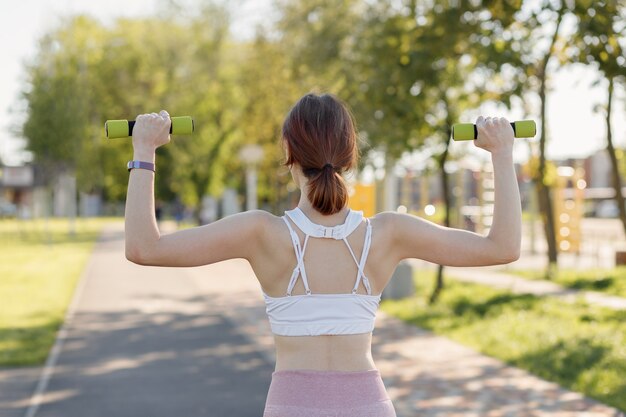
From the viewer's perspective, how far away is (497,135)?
2514 millimetres

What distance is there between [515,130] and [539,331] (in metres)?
9.13

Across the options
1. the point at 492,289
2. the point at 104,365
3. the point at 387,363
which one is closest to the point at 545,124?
the point at 492,289

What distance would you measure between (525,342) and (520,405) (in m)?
3.34

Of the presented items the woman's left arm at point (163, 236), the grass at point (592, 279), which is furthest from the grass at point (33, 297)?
the grass at point (592, 279)

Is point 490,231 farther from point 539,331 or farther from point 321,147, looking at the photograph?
point 539,331

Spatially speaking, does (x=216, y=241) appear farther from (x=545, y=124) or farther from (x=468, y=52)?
(x=545, y=124)

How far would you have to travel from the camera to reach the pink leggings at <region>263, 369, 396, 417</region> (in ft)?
7.98

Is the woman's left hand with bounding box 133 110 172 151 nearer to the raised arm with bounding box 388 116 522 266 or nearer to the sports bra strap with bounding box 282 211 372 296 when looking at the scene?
the sports bra strap with bounding box 282 211 372 296

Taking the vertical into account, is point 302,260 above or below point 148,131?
below

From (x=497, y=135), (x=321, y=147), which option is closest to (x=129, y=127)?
(x=321, y=147)

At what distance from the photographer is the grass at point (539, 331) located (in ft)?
28.2

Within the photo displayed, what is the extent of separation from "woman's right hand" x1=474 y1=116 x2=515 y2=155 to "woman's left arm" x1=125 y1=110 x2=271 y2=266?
566mm

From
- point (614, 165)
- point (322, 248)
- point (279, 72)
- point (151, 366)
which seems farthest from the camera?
point (279, 72)

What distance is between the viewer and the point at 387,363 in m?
9.49
